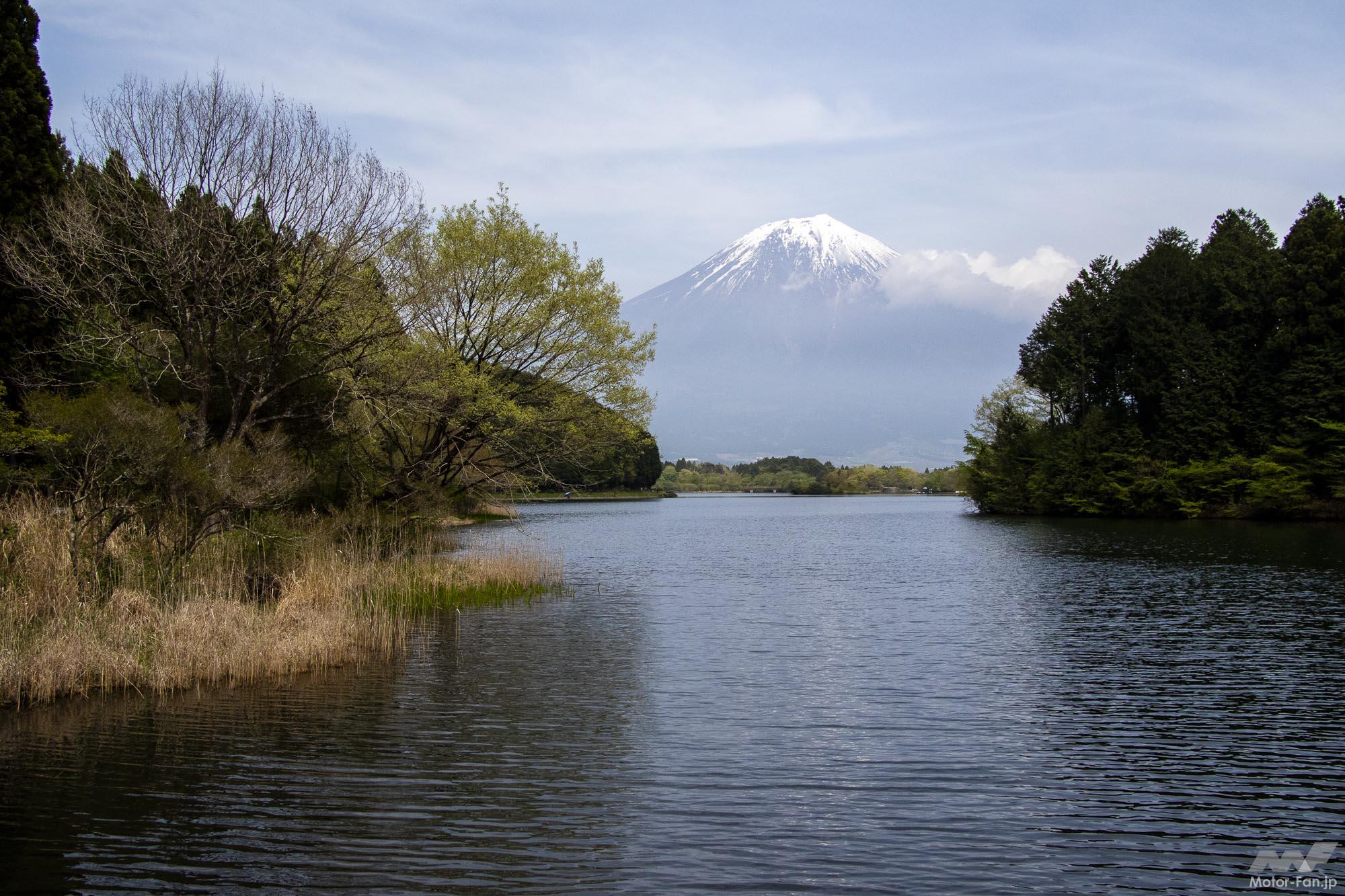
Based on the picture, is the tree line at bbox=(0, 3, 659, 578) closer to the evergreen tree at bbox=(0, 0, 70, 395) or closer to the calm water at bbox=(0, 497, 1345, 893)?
the evergreen tree at bbox=(0, 0, 70, 395)

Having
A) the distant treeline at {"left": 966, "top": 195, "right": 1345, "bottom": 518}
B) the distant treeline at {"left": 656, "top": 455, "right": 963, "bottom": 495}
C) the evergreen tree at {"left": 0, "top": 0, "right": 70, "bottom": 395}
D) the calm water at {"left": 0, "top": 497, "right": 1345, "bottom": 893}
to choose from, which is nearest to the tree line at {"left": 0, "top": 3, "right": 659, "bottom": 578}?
the evergreen tree at {"left": 0, "top": 0, "right": 70, "bottom": 395}

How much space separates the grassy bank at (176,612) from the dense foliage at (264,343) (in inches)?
22.6

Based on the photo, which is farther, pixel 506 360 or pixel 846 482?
pixel 846 482

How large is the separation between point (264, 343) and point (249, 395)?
191cm

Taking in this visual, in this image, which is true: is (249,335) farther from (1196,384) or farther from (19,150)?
(1196,384)

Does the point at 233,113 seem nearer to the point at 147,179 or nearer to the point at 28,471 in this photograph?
the point at 147,179

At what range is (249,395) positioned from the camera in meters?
24.6

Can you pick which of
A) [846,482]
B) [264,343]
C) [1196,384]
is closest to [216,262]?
[264,343]

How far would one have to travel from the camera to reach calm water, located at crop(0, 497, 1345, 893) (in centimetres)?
783

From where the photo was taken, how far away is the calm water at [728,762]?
783 cm

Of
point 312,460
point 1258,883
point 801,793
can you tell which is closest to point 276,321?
point 312,460

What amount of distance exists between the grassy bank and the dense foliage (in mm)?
573

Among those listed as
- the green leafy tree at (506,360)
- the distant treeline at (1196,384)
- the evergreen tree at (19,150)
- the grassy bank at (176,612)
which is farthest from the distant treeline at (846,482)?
the grassy bank at (176,612)

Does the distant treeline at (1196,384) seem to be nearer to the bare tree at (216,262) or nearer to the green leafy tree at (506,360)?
the green leafy tree at (506,360)
